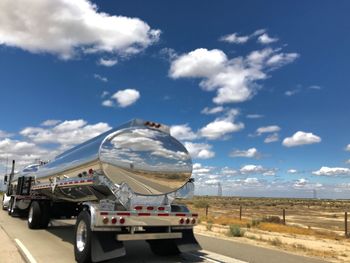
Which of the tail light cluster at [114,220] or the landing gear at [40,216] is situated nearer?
the tail light cluster at [114,220]

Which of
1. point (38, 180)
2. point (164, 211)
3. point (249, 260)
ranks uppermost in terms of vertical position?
point (38, 180)

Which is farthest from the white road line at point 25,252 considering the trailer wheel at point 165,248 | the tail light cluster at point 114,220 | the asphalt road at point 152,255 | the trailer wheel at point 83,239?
the trailer wheel at point 165,248

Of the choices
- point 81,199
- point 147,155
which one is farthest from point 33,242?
point 147,155

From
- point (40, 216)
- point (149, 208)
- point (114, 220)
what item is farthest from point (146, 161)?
point (40, 216)

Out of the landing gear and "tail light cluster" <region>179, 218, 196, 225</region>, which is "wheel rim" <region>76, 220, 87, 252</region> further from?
the landing gear

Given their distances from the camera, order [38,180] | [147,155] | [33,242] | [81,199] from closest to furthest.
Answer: [147,155], [81,199], [33,242], [38,180]

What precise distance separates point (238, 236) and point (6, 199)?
17861 mm

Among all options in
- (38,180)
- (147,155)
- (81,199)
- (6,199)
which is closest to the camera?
(147,155)

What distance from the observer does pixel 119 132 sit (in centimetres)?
952

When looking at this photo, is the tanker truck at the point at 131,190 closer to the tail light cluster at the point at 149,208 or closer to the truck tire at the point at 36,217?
the tail light cluster at the point at 149,208

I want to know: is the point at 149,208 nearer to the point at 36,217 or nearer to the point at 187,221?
the point at 187,221

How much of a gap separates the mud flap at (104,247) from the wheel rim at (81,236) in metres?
0.52

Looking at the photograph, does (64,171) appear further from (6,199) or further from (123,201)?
(6,199)

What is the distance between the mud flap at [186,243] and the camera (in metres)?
9.54
